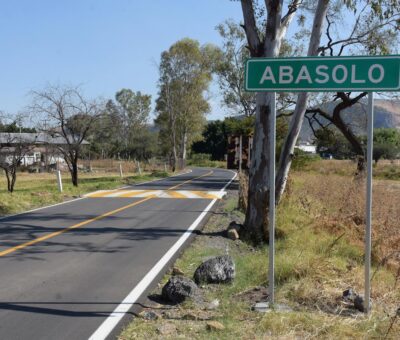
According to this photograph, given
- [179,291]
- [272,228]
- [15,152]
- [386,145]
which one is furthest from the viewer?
[386,145]

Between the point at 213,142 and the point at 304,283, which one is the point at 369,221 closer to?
the point at 304,283

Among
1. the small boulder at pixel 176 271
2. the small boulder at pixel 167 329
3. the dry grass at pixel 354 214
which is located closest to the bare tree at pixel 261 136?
the dry grass at pixel 354 214

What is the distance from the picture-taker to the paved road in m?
5.50

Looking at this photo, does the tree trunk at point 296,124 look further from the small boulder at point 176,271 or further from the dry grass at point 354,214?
the small boulder at point 176,271

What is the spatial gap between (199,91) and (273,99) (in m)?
49.9

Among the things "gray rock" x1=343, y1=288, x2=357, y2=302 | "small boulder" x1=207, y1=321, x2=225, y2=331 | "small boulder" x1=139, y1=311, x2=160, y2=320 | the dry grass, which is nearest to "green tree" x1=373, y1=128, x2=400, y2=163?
the dry grass

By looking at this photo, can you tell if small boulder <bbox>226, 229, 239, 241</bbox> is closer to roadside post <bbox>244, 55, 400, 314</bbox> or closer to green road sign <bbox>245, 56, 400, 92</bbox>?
roadside post <bbox>244, 55, 400, 314</bbox>

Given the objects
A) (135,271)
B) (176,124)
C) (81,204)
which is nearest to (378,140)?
(176,124)

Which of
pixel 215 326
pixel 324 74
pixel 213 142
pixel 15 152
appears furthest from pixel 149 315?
pixel 213 142

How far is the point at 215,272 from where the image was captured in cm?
704

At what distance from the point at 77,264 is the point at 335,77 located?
5081mm

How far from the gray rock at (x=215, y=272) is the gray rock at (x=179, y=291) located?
54 centimetres

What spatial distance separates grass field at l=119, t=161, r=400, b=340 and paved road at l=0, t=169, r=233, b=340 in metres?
0.55

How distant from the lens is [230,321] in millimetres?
5406
